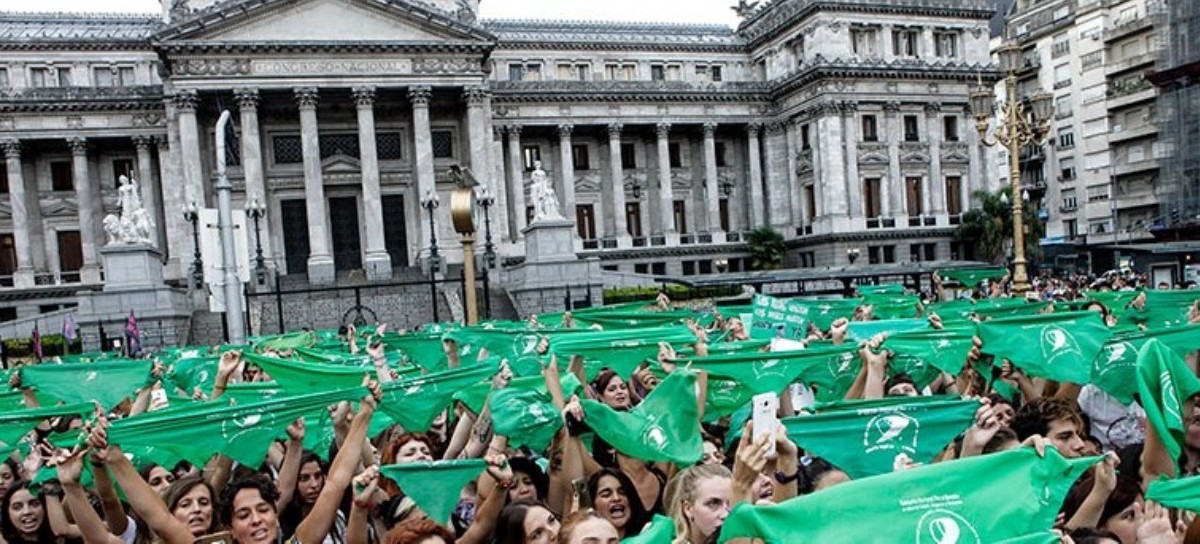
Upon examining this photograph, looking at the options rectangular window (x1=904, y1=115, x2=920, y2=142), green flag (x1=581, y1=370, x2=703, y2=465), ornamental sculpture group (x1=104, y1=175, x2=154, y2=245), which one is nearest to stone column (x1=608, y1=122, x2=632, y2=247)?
rectangular window (x1=904, y1=115, x2=920, y2=142)

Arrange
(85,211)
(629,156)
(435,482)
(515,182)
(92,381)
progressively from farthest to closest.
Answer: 1. (629,156)
2. (515,182)
3. (85,211)
4. (92,381)
5. (435,482)

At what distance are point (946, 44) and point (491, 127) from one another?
96.9ft

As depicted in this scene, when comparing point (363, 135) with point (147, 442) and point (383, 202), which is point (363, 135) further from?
point (147, 442)

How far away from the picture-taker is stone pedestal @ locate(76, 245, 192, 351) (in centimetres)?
3822

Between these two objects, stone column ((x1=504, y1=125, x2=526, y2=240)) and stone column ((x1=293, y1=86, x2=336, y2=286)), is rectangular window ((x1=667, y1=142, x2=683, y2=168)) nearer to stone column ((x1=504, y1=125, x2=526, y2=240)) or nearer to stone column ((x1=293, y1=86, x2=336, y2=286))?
stone column ((x1=504, y1=125, x2=526, y2=240))

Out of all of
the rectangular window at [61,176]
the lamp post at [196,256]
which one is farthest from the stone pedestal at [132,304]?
the rectangular window at [61,176]

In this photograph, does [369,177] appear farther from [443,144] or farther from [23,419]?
[23,419]

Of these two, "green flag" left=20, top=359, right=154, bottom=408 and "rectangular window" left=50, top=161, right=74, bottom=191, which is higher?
"rectangular window" left=50, top=161, right=74, bottom=191

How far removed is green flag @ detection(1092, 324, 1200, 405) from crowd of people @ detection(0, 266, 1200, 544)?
40mm

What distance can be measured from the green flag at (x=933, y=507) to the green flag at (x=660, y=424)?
2551 mm

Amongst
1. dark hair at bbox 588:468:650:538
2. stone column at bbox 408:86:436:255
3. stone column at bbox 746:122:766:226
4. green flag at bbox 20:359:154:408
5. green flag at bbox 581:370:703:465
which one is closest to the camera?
dark hair at bbox 588:468:650:538

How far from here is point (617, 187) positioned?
6206cm

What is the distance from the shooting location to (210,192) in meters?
51.6

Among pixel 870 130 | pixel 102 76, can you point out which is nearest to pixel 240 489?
pixel 870 130
